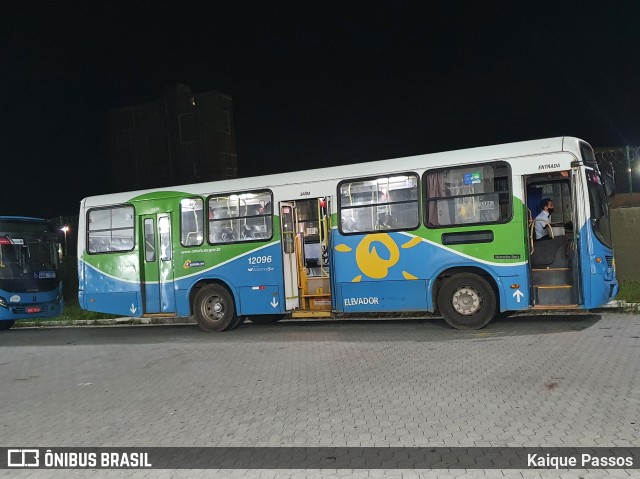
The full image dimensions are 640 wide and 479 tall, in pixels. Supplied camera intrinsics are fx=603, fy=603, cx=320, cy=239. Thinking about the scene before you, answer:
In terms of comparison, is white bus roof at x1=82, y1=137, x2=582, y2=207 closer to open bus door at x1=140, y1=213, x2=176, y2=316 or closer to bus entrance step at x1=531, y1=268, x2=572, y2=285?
open bus door at x1=140, y1=213, x2=176, y2=316

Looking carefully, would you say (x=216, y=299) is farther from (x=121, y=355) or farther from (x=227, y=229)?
(x=121, y=355)

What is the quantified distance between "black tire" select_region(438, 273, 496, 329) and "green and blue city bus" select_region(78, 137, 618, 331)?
0.07 feet

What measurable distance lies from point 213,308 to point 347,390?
651cm

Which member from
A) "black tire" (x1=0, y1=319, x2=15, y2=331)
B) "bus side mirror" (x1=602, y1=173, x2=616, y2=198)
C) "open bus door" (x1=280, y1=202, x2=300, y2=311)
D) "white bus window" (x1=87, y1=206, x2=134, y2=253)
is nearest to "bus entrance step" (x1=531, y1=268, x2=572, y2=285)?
"bus side mirror" (x1=602, y1=173, x2=616, y2=198)

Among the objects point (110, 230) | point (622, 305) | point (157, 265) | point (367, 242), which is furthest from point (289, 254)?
point (622, 305)

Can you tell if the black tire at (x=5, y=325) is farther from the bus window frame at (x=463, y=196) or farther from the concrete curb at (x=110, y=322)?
the bus window frame at (x=463, y=196)

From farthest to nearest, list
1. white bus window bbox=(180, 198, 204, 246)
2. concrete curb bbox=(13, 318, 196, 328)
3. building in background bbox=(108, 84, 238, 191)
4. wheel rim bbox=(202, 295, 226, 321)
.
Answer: building in background bbox=(108, 84, 238, 191), concrete curb bbox=(13, 318, 196, 328), white bus window bbox=(180, 198, 204, 246), wheel rim bbox=(202, 295, 226, 321)

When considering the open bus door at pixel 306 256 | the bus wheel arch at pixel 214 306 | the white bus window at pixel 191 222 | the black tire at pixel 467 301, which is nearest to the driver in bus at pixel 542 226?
the black tire at pixel 467 301

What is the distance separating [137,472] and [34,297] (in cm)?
1299

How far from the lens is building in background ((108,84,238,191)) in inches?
→ 981

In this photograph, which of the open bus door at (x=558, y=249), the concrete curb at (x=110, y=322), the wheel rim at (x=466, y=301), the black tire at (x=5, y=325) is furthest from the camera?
the black tire at (x=5, y=325)

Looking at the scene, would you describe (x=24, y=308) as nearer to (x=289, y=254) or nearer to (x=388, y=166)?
(x=289, y=254)

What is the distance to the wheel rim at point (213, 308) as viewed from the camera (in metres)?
12.8

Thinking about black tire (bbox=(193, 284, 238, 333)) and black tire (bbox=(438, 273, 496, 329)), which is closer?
black tire (bbox=(438, 273, 496, 329))
